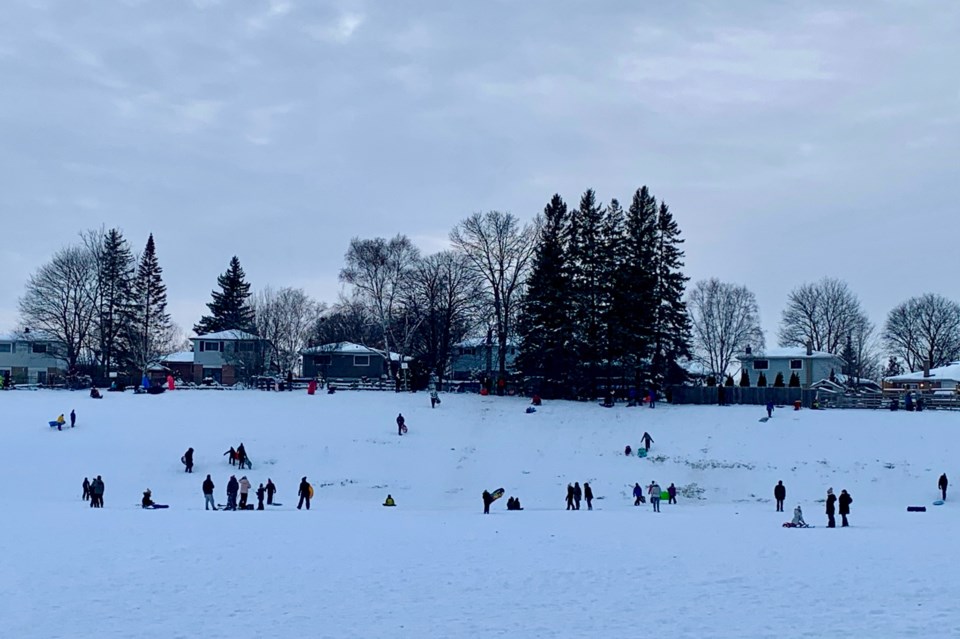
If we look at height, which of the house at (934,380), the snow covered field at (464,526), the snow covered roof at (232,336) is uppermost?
the snow covered roof at (232,336)

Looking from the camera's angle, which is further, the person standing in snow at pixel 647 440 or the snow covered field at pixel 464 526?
the person standing in snow at pixel 647 440

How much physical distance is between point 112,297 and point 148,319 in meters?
13.2

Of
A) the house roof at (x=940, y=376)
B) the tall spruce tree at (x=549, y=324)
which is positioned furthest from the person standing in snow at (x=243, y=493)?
the house roof at (x=940, y=376)

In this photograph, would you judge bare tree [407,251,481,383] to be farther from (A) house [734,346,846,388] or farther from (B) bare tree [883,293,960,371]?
(B) bare tree [883,293,960,371]

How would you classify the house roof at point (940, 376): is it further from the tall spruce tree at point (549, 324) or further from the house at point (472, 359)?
the tall spruce tree at point (549, 324)

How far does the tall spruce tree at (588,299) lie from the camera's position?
2422 inches

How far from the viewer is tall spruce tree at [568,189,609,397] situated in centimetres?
6153

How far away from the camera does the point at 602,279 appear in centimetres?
6278

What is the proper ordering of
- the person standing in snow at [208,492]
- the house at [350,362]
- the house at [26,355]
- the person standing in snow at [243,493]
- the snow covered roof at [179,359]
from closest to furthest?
the person standing in snow at [208,492], the person standing in snow at [243,493], the house at [350,362], the house at [26,355], the snow covered roof at [179,359]

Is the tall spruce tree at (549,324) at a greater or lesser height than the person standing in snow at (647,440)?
greater

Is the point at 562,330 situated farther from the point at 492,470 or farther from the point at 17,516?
the point at 17,516

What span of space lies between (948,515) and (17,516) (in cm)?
3113

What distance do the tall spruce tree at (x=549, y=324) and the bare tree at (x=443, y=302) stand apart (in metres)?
9.17

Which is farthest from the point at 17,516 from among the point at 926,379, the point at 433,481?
the point at 926,379
